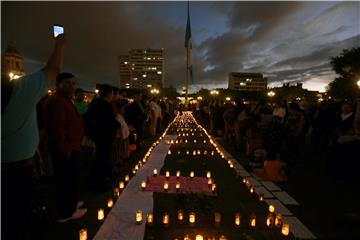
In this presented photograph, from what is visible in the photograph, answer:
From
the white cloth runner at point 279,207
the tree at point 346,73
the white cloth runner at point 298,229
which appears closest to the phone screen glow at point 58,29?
the white cloth runner at point 298,229

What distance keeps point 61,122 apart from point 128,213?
1.87 meters

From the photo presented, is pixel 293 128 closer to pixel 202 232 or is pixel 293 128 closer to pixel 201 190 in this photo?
pixel 201 190

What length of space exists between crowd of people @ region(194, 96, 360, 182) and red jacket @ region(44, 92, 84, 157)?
200 inches

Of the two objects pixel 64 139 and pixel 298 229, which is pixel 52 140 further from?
pixel 298 229

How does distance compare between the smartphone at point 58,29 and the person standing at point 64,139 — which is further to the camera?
the person standing at point 64,139

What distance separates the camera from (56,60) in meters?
3.21

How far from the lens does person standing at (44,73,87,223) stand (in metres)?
4.82

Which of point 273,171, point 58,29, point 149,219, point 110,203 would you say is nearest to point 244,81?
point 273,171

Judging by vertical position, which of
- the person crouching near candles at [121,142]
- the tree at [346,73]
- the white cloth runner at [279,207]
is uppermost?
the tree at [346,73]

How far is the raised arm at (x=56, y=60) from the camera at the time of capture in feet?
10.2

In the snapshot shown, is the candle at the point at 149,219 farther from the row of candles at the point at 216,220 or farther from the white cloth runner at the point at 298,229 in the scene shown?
the white cloth runner at the point at 298,229

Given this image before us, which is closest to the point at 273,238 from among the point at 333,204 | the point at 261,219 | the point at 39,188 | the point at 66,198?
the point at 261,219

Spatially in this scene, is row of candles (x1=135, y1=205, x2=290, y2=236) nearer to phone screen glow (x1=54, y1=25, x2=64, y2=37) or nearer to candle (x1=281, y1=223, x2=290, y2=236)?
candle (x1=281, y1=223, x2=290, y2=236)

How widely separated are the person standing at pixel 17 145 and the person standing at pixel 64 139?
1760mm
